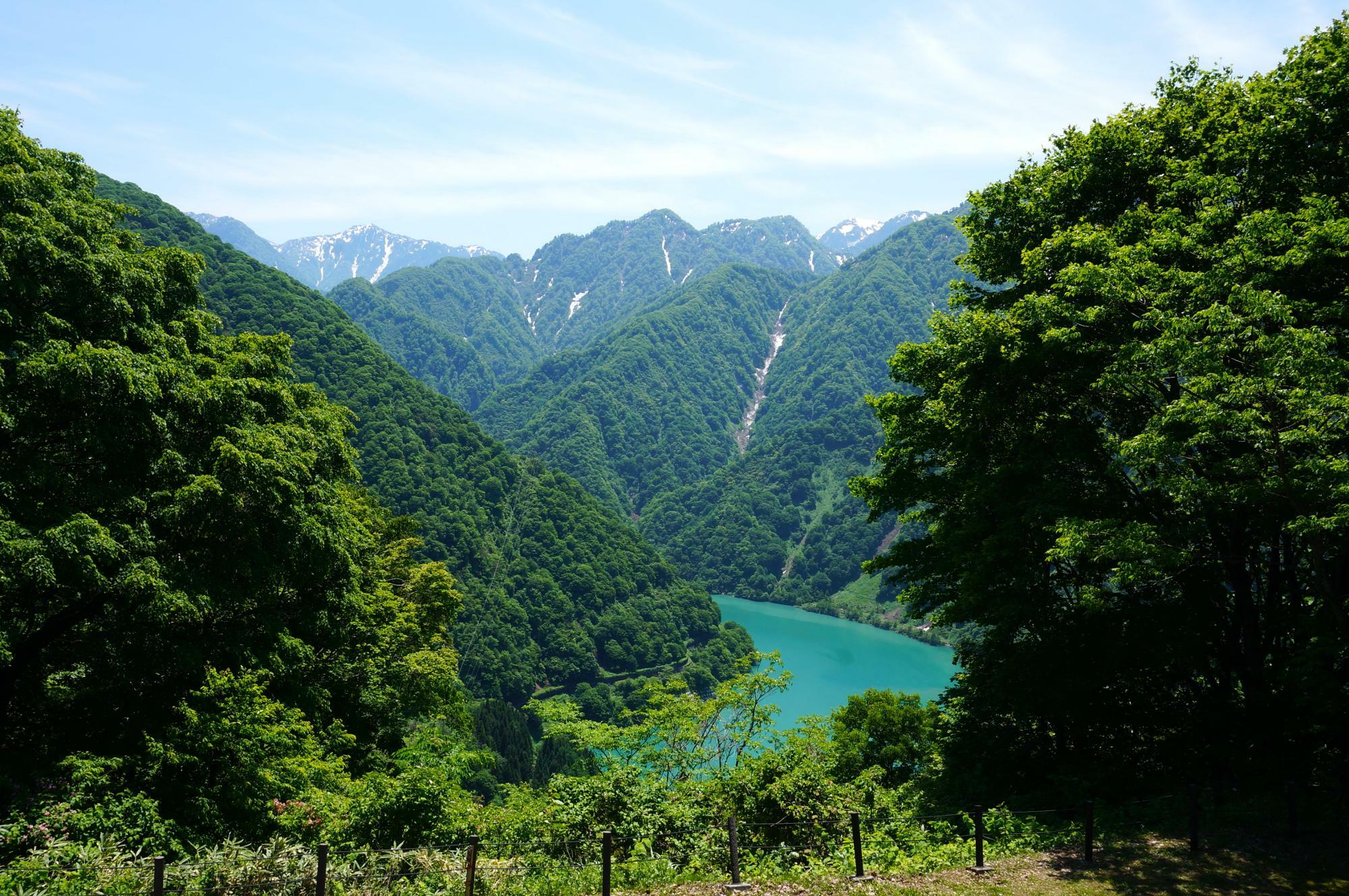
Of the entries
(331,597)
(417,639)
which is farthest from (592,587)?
(331,597)

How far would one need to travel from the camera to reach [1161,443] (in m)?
10.7

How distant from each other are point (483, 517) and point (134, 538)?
10368 cm

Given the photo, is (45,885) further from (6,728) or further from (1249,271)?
(1249,271)

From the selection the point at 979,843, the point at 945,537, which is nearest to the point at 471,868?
the point at 979,843

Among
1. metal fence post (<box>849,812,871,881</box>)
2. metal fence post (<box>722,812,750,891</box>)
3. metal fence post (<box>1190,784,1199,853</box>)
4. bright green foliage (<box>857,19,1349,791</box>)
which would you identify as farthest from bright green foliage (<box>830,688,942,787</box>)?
metal fence post (<box>722,812,750,891</box>)

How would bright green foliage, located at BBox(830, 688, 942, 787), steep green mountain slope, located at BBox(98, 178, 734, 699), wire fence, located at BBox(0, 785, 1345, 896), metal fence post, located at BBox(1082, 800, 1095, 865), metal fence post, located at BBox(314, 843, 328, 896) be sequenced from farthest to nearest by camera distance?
steep green mountain slope, located at BBox(98, 178, 734, 699), bright green foliage, located at BBox(830, 688, 942, 787), metal fence post, located at BBox(1082, 800, 1095, 865), wire fence, located at BBox(0, 785, 1345, 896), metal fence post, located at BBox(314, 843, 328, 896)

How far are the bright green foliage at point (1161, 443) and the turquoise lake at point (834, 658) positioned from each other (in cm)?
6896

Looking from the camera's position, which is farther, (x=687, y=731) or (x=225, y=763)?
(x=687, y=731)

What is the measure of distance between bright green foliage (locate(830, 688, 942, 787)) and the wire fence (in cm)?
843

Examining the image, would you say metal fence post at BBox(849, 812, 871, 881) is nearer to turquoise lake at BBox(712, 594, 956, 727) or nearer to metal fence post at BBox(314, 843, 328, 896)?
metal fence post at BBox(314, 843, 328, 896)

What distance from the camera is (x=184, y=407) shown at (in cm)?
1429

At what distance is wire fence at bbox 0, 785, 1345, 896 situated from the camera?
30.2 feet

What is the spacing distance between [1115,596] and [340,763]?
15781 mm

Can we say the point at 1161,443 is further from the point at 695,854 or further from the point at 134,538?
the point at 134,538
